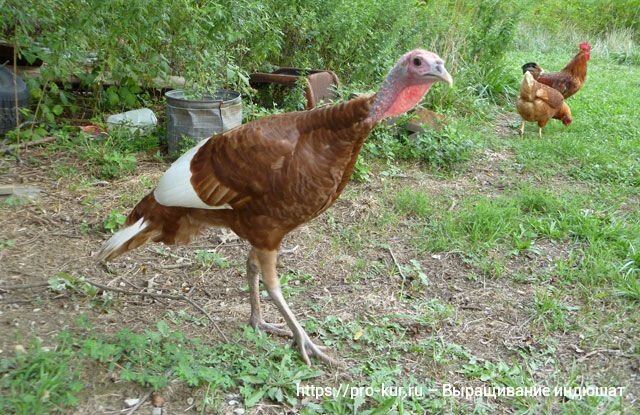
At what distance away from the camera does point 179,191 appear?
2875 mm

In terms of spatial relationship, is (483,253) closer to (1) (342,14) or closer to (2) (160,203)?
(2) (160,203)

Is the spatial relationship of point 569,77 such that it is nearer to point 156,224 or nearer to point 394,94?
point 394,94

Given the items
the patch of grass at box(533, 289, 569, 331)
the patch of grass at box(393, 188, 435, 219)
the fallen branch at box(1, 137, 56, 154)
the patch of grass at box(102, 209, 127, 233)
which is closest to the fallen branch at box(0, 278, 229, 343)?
the patch of grass at box(102, 209, 127, 233)

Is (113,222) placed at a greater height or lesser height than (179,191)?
lesser

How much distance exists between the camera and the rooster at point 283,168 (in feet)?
8.59

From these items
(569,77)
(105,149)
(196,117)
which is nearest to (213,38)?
(196,117)

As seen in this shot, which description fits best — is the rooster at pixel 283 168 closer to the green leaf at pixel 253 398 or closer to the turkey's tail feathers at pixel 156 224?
the turkey's tail feathers at pixel 156 224

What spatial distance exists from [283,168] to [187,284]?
1378 millimetres

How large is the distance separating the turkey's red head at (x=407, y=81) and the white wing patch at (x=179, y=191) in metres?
0.95

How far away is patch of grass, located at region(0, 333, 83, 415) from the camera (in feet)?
7.30

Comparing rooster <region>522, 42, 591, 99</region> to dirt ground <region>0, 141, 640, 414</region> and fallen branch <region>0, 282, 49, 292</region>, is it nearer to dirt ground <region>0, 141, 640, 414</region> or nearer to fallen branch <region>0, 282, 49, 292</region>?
dirt ground <region>0, 141, 640, 414</region>

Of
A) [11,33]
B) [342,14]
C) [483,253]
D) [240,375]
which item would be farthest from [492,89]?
→ [240,375]

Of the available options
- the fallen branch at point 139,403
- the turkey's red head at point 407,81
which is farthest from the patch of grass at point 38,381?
the turkey's red head at point 407,81

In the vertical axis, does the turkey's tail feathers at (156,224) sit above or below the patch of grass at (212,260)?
above
